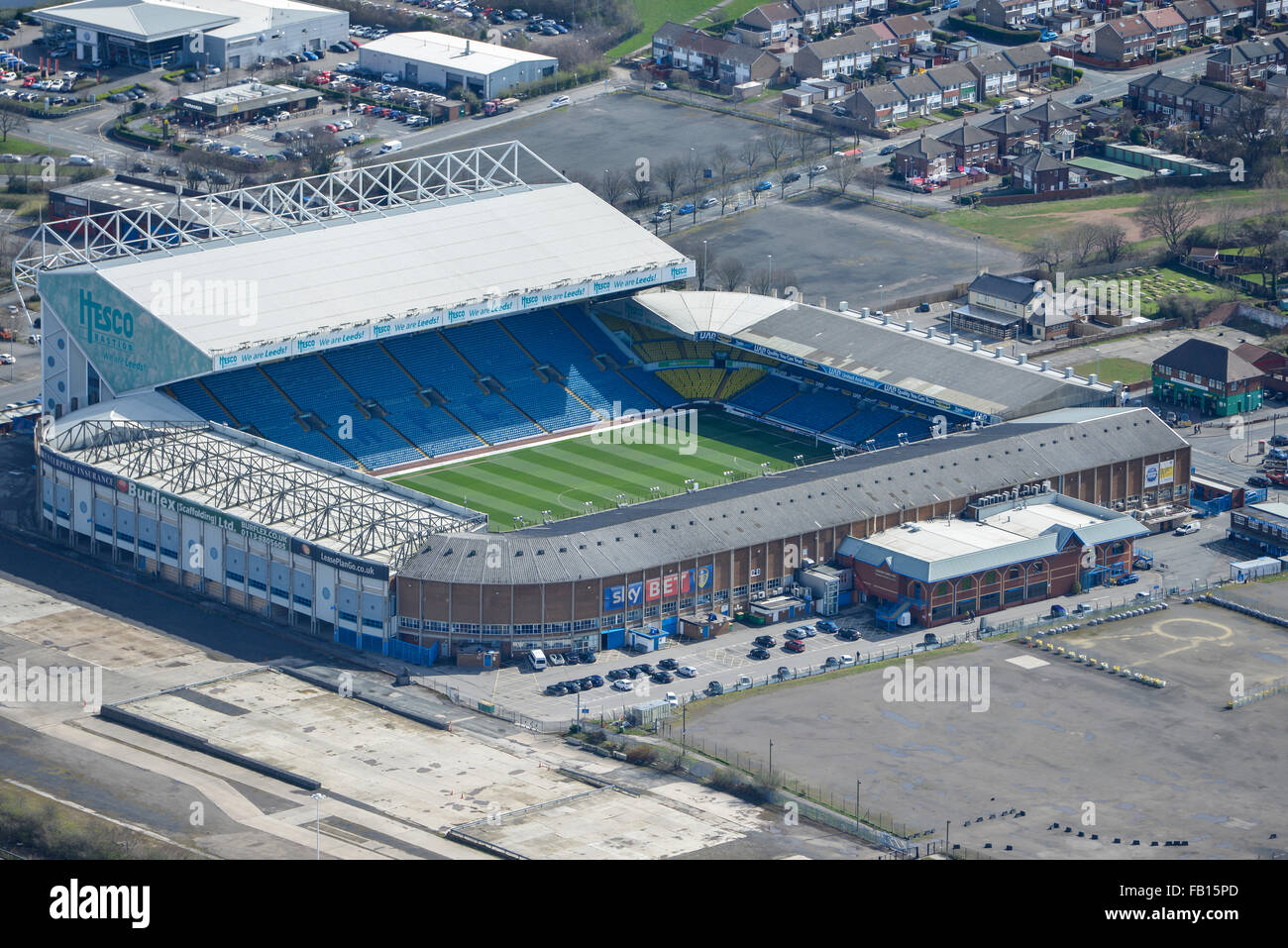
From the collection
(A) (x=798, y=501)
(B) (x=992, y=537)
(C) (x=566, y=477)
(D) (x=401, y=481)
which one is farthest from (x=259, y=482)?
(B) (x=992, y=537)

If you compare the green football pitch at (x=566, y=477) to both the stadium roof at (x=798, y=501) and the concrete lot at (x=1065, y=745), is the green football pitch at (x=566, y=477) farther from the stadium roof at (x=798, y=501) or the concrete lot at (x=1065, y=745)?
the concrete lot at (x=1065, y=745)

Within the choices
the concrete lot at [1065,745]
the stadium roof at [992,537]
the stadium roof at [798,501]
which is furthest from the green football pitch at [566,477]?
the concrete lot at [1065,745]

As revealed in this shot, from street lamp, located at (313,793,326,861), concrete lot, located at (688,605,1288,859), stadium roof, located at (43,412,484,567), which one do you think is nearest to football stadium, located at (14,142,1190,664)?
stadium roof, located at (43,412,484,567)

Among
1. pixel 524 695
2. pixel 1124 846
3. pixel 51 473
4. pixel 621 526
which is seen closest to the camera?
pixel 1124 846

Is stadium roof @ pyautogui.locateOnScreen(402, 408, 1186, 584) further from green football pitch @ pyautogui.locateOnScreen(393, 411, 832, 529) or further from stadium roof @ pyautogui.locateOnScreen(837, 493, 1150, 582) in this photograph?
green football pitch @ pyautogui.locateOnScreen(393, 411, 832, 529)

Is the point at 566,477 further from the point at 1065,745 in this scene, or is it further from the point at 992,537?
the point at 1065,745

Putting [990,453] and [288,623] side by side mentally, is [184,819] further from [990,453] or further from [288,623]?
[990,453]

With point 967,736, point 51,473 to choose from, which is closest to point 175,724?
point 51,473
